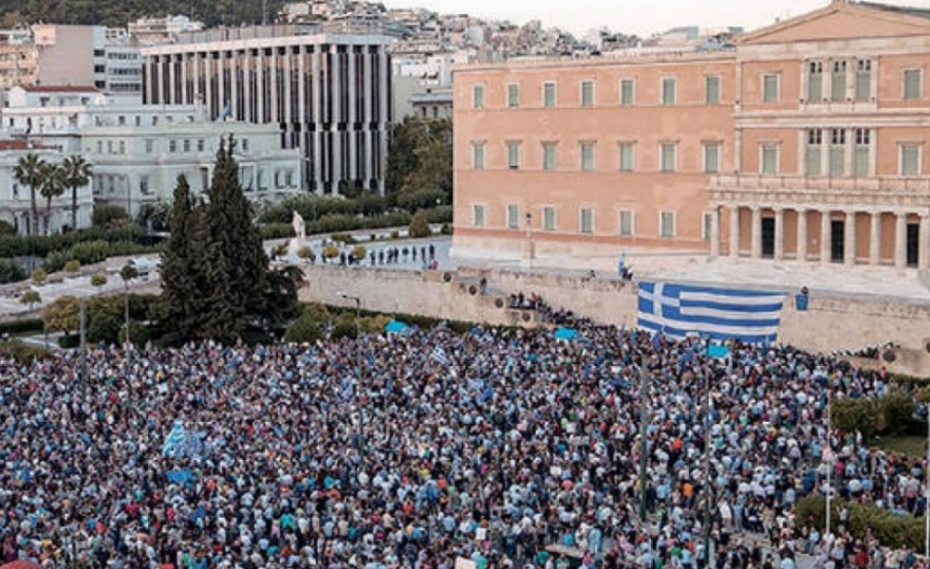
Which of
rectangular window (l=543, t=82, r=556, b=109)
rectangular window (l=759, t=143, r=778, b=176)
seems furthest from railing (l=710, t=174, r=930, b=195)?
rectangular window (l=543, t=82, r=556, b=109)

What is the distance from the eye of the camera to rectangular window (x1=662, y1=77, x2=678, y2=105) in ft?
190

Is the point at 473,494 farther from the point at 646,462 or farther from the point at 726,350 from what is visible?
the point at 726,350

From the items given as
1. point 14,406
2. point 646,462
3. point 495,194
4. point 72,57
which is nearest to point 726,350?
point 646,462

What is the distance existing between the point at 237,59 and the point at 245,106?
341cm

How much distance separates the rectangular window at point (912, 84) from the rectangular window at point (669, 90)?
9.23 metres

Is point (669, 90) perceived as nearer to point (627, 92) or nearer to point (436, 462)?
point (627, 92)

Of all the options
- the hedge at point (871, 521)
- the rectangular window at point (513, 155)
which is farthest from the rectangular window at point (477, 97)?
the hedge at point (871, 521)

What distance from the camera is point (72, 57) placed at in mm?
128750

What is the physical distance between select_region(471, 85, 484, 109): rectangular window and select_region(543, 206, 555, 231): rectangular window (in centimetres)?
534

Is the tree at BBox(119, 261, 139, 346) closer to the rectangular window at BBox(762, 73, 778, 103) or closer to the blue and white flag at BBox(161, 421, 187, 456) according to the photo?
the blue and white flag at BBox(161, 421, 187, 456)

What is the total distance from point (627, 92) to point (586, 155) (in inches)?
A: 123

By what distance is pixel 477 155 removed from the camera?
213 feet

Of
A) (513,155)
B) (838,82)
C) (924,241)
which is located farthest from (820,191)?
(513,155)

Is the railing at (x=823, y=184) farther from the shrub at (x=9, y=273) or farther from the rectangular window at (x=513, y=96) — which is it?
the shrub at (x=9, y=273)
